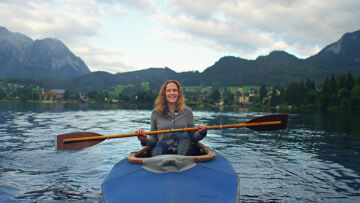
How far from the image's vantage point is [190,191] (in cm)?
382

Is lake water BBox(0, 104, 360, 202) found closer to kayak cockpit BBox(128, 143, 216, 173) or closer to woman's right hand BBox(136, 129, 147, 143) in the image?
woman's right hand BBox(136, 129, 147, 143)

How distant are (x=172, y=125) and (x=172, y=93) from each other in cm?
79

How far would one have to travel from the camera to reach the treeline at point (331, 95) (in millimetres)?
65938

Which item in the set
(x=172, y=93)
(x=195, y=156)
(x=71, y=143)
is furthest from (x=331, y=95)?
(x=71, y=143)

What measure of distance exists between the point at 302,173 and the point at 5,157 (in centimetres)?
1114

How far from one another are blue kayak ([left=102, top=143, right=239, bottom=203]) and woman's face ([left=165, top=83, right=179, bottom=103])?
6.60 feet

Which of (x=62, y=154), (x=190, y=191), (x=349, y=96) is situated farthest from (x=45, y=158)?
(x=349, y=96)

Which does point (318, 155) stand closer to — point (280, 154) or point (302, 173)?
point (280, 154)

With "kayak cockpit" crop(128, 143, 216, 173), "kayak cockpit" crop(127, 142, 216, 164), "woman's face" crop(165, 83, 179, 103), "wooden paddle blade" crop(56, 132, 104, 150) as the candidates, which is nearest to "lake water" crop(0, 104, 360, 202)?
"wooden paddle blade" crop(56, 132, 104, 150)

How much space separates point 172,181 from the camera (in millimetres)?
3992

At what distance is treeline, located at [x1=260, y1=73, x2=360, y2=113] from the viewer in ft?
216

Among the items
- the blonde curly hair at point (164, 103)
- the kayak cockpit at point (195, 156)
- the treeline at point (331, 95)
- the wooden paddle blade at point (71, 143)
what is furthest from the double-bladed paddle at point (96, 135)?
the treeline at point (331, 95)

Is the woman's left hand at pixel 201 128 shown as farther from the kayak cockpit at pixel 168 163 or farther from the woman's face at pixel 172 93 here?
the kayak cockpit at pixel 168 163

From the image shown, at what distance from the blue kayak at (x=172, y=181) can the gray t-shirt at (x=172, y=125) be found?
1.49 m
